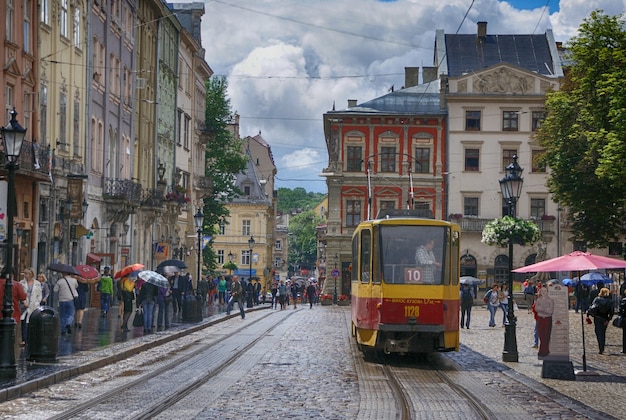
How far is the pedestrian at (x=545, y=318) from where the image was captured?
2092 cm

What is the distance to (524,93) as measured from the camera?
76750 mm

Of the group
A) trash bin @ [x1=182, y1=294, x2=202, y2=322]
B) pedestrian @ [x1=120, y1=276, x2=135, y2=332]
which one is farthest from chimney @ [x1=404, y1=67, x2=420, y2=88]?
pedestrian @ [x1=120, y1=276, x2=135, y2=332]

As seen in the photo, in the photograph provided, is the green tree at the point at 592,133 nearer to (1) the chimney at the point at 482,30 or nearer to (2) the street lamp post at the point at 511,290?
(2) the street lamp post at the point at 511,290

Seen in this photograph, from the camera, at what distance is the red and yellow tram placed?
72.5 ft

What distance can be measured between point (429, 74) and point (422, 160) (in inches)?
438

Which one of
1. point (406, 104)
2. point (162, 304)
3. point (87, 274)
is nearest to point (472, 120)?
point (406, 104)

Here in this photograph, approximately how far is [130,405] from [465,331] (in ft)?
79.1

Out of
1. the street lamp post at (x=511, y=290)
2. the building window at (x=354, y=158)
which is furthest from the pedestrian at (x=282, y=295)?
the street lamp post at (x=511, y=290)

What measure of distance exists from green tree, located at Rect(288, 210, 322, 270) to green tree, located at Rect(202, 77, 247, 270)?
9749 centimetres

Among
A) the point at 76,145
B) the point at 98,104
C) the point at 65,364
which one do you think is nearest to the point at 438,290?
the point at 65,364

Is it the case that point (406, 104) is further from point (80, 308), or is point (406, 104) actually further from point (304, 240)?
point (304, 240)

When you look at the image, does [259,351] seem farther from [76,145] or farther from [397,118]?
[397,118]

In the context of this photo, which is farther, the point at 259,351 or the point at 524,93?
the point at 524,93

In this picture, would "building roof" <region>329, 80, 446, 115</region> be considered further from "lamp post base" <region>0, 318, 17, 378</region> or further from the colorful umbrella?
"lamp post base" <region>0, 318, 17, 378</region>
